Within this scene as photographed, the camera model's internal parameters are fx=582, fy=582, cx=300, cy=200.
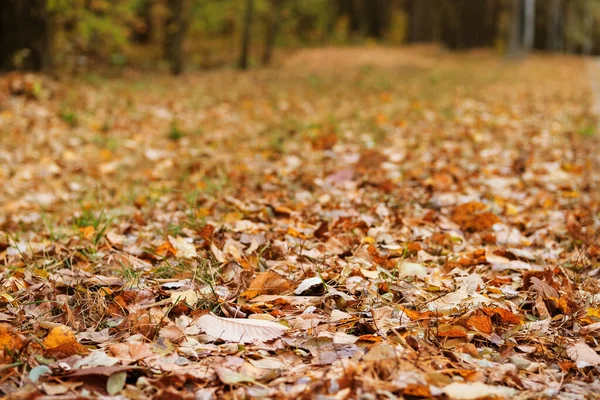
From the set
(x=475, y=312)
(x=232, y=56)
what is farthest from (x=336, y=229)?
(x=232, y=56)

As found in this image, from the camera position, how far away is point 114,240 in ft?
10.7

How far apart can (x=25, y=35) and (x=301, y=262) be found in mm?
8934

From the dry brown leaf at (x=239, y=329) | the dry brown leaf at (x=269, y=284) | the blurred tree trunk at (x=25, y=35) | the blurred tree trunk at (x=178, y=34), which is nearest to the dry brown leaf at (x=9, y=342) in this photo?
the dry brown leaf at (x=239, y=329)

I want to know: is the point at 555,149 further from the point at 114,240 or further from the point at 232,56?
the point at 232,56

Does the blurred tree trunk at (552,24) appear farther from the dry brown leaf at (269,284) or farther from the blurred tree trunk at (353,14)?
the dry brown leaf at (269,284)

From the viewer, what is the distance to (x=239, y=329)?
7.15 feet

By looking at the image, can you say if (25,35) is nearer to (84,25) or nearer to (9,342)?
(84,25)

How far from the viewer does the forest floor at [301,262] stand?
189 centimetres

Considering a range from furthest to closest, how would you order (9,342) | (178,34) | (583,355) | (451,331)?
1. (178,34)
2. (451,331)
3. (583,355)
4. (9,342)

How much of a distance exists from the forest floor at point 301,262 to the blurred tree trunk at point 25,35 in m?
3.02

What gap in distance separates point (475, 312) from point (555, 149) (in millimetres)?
4452

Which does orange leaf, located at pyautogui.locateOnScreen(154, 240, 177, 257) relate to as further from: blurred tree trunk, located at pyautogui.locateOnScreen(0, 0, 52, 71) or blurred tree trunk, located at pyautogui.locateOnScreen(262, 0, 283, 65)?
blurred tree trunk, located at pyautogui.locateOnScreen(262, 0, 283, 65)

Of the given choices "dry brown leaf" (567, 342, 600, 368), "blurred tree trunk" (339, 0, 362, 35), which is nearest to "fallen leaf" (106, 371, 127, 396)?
"dry brown leaf" (567, 342, 600, 368)

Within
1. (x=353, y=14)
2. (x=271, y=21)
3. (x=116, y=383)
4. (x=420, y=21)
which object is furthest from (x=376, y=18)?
(x=116, y=383)
